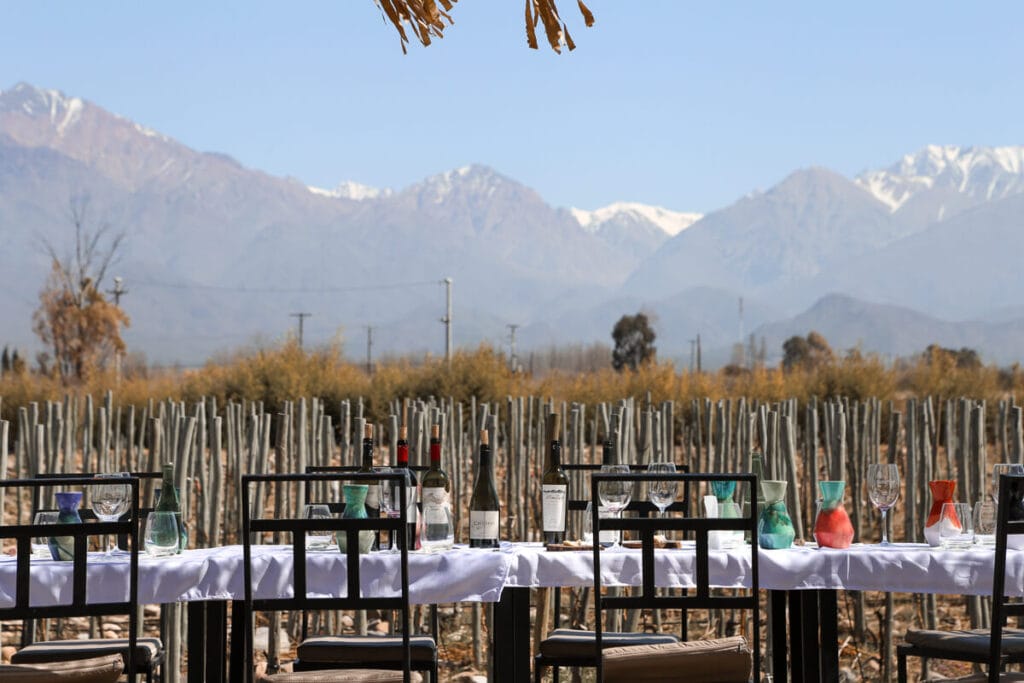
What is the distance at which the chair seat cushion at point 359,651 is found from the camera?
346 centimetres

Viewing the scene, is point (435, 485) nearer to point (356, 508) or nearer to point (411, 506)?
point (411, 506)

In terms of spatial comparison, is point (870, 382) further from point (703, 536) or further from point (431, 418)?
point (703, 536)

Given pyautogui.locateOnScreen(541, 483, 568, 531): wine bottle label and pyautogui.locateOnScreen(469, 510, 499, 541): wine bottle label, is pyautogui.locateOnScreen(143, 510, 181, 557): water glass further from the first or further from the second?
pyautogui.locateOnScreen(541, 483, 568, 531): wine bottle label

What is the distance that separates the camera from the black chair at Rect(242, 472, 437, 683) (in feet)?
9.84

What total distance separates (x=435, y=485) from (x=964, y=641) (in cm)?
143

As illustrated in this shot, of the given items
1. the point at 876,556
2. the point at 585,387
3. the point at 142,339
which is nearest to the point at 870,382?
the point at 585,387

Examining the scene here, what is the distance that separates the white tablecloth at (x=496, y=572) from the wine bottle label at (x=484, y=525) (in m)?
0.08

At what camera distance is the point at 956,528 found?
366cm

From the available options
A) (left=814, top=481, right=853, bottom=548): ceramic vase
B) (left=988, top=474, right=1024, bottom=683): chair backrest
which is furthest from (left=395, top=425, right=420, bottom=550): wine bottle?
(left=988, top=474, right=1024, bottom=683): chair backrest

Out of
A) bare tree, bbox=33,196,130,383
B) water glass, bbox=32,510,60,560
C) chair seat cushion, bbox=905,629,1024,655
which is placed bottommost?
chair seat cushion, bbox=905,629,1024,655

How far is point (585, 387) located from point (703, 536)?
8.95 m

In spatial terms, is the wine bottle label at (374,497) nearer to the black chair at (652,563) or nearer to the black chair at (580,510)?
the black chair at (580,510)

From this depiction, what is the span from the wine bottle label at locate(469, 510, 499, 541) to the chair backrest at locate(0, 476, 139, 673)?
3.02 ft

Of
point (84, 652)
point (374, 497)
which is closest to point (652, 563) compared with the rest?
point (374, 497)
